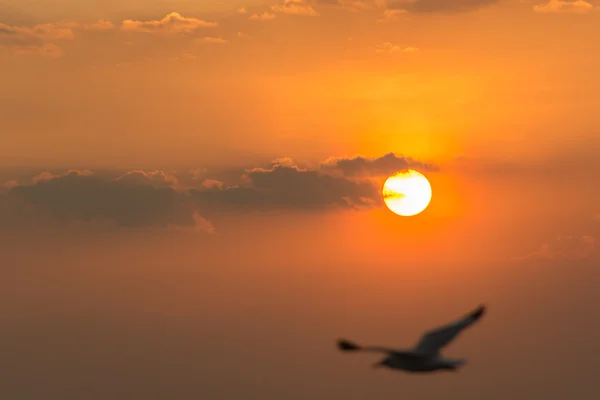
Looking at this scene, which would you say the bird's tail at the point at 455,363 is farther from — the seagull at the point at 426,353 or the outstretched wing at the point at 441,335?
the outstretched wing at the point at 441,335

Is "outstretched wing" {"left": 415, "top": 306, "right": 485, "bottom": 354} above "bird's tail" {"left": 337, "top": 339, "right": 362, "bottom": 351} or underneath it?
above

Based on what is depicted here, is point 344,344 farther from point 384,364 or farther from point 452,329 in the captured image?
point 452,329

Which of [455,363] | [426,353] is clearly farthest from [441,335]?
[455,363]

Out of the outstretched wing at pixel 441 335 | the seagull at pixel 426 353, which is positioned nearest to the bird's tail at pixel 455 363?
the seagull at pixel 426 353

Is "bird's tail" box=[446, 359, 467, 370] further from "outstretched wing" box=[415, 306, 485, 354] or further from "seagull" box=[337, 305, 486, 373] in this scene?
"outstretched wing" box=[415, 306, 485, 354]

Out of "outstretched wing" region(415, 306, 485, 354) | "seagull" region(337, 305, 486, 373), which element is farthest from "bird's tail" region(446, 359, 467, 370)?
"outstretched wing" region(415, 306, 485, 354)

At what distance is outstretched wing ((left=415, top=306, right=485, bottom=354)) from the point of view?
270 ft

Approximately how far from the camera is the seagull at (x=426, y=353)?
73.6 meters

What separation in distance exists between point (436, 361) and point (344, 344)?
9174 mm

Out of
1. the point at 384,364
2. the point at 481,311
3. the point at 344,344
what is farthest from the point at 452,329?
the point at 344,344

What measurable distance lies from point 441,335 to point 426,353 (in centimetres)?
370

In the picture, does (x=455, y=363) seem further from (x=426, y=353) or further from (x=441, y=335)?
(x=441, y=335)

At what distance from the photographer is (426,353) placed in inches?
3182

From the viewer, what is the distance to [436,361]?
78.6 m
